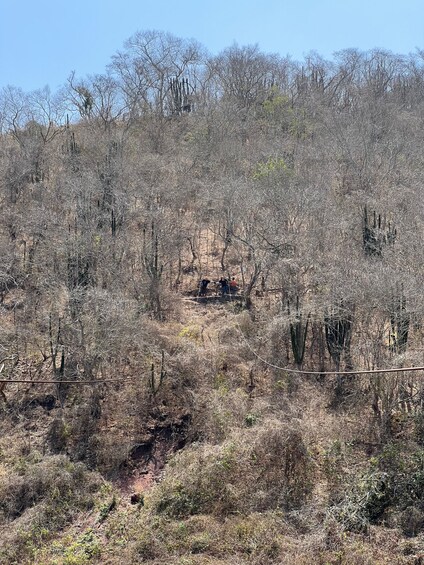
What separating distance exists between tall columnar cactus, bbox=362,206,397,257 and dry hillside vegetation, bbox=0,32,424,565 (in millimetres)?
98

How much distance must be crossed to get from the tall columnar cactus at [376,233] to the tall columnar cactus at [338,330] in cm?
226

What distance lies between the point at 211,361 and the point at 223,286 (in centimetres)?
523

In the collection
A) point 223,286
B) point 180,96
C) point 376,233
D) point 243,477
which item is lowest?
point 243,477

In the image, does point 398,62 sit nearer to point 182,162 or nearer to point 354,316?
point 182,162

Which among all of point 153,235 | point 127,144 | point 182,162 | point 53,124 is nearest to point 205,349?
point 153,235

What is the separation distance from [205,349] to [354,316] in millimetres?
3966

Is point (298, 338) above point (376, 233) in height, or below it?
below

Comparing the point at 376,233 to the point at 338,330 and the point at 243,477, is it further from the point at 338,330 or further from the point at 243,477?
the point at 243,477

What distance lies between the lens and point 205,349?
14422 mm

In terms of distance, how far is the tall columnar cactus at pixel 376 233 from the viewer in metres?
15.5

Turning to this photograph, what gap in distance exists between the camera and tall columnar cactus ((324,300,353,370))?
1332 cm

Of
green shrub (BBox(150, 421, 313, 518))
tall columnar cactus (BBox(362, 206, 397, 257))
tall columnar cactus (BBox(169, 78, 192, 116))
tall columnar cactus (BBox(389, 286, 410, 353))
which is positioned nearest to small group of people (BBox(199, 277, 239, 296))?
tall columnar cactus (BBox(362, 206, 397, 257))

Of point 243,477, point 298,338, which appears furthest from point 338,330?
point 243,477

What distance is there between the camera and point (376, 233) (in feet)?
53.8
